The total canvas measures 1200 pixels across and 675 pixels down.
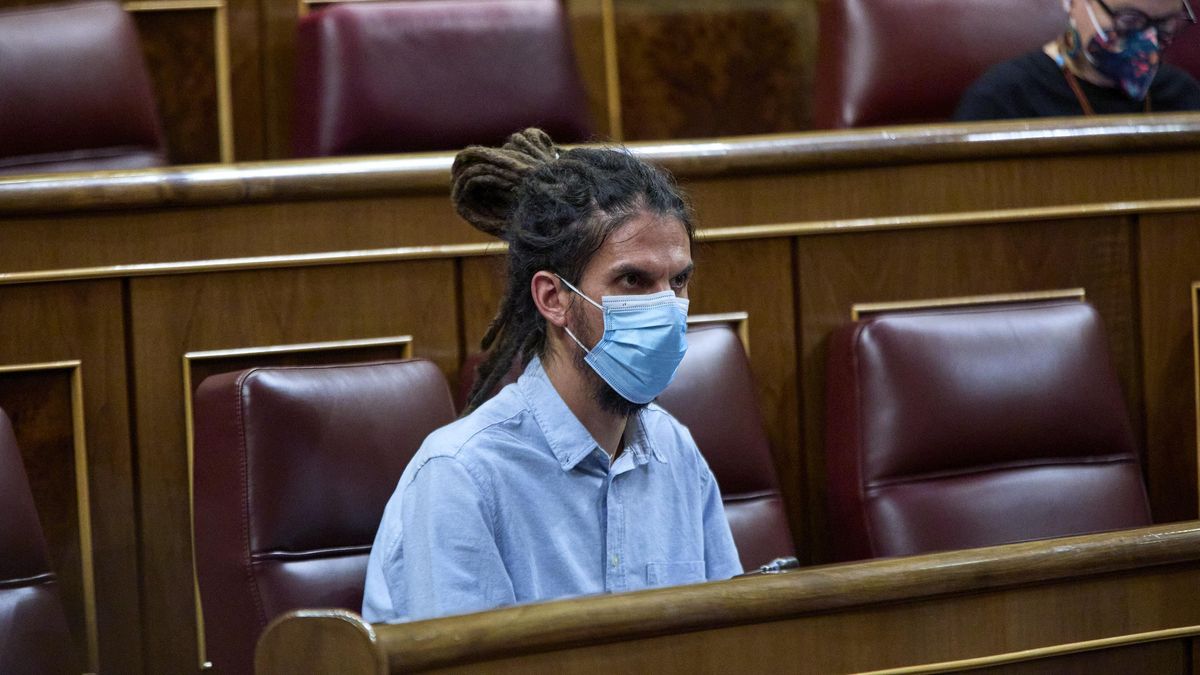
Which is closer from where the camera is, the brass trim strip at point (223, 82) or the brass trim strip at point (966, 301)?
the brass trim strip at point (966, 301)

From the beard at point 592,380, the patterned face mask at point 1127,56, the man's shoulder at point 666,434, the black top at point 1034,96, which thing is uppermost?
the patterned face mask at point 1127,56

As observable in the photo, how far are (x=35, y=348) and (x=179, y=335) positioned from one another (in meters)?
0.06

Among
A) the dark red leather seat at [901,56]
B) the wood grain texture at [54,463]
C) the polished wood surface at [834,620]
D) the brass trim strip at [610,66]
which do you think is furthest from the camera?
the brass trim strip at [610,66]

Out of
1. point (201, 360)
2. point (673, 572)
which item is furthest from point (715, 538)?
point (201, 360)

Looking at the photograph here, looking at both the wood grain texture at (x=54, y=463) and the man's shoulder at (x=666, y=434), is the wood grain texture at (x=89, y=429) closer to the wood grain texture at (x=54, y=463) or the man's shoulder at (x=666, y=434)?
the wood grain texture at (x=54, y=463)

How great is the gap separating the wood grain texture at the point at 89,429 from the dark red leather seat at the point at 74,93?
17cm

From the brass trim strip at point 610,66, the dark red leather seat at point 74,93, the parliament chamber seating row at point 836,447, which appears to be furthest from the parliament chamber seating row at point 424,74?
the parliament chamber seating row at point 836,447

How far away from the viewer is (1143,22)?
32.6 inches

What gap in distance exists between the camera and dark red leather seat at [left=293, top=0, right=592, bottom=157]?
803 mm

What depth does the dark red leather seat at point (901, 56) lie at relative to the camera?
0.87 m

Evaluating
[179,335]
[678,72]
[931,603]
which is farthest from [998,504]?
[678,72]

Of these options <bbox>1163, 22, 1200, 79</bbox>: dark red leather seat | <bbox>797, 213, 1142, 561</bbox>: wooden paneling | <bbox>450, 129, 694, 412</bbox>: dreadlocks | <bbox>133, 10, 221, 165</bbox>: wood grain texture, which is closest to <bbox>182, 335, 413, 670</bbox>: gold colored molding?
<bbox>450, 129, 694, 412</bbox>: dreadlocks

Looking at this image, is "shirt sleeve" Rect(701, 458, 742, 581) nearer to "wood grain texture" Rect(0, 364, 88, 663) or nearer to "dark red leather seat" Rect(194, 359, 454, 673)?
"dark red leather seat" Rect(194, 359, 454, 673)

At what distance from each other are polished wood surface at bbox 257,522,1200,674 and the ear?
0.54 ft
